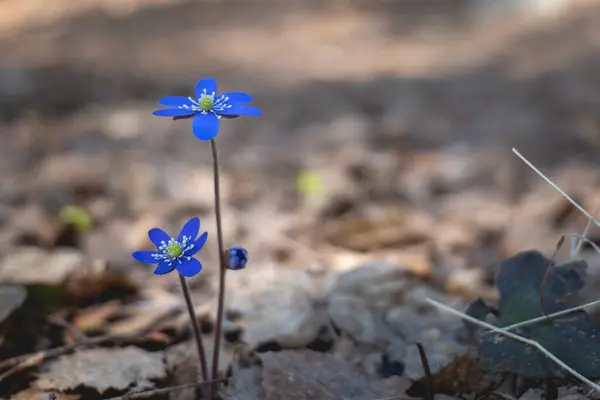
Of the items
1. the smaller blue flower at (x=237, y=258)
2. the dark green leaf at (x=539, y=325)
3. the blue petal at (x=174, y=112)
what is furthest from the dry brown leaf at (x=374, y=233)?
the blue petal at (x=174, y=112)

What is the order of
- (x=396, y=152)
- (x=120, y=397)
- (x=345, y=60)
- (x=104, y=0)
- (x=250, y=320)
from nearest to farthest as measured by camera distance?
(x=120, y=397), (x=250, y=320), (x=396, y=152), (x=345, y=60), (x=104, y=0)

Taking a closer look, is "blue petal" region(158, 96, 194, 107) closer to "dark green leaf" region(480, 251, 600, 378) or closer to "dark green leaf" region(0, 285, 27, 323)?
"dark green leaf" region(0, 285, 27, 323)

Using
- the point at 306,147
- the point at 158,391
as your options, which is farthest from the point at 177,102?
the point at 306,147

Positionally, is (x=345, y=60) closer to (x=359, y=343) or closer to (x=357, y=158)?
(x=357, y=158)

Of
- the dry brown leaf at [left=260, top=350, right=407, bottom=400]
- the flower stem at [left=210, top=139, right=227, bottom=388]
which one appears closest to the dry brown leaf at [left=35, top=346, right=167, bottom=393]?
the flower stem at [left=210, top=139, right=227, bottom=388]

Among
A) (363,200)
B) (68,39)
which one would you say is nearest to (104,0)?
(68,39)

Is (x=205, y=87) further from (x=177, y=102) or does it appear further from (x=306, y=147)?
(x=306, y=147)
